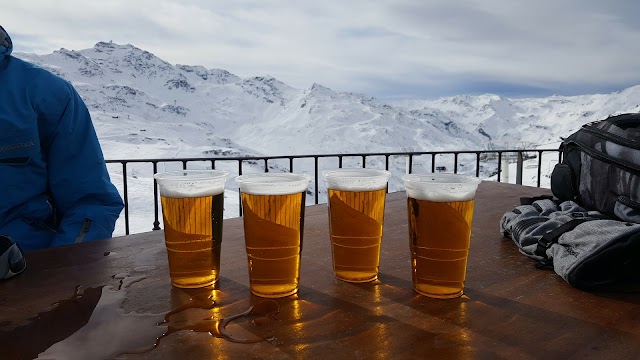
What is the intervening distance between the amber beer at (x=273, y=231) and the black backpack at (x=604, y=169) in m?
0.75

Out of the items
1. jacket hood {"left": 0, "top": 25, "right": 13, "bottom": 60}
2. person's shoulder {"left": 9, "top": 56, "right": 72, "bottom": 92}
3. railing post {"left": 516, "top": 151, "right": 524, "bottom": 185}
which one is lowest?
railing post {"left": 516, "top": 151, "right": 524, "bottom": 185}

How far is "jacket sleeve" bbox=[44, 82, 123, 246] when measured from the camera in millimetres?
1379

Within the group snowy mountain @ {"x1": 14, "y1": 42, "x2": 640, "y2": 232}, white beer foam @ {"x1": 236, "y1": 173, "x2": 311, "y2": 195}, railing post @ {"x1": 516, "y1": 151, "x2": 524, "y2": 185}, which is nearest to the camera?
white beer foam @ {"x1": 236, "y1": 173, "x2": 311, "y2": 195}

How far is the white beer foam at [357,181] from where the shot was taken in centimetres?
71

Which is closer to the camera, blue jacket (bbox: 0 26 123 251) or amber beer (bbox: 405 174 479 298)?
amber beer (bbox: 405 174 479 298)

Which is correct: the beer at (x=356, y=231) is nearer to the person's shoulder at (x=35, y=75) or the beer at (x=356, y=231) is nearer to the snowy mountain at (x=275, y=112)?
the person's shoulder at (x=35, y=75)

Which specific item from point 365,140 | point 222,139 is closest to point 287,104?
point 365,140

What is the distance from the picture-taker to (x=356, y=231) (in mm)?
716

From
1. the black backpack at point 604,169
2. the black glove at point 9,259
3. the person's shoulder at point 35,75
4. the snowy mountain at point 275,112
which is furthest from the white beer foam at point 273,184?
A: the snowy mountain at point 275,112

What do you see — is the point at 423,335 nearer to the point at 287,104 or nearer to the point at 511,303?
the point at 511,303

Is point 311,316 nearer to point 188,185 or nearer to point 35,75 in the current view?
point 188,185

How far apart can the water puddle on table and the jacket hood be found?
Result: 3.33 ft

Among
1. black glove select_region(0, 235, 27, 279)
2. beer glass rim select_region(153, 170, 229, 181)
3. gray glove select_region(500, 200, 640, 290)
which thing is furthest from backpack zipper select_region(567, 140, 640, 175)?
black glove select_region(0, 235, 27, 279)

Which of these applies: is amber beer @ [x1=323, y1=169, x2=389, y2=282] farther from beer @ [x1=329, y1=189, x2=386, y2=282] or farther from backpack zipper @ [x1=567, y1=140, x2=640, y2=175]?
backpack zipper @ [x1=567, y1=140, x2=640, y2=175]
